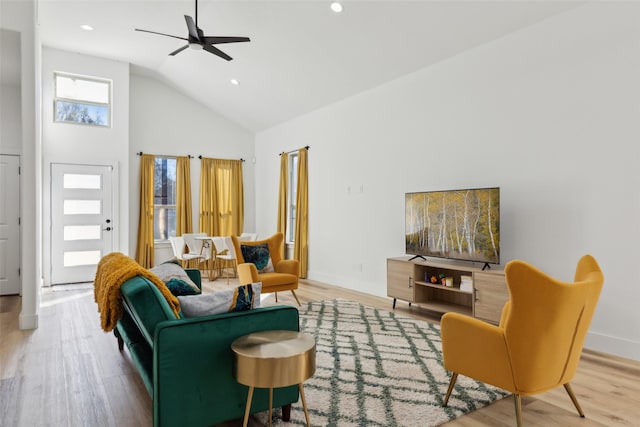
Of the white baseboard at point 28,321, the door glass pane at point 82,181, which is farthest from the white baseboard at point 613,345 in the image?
the door glass pane at point 82,181

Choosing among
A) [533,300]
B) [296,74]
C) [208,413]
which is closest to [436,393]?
[533,300]

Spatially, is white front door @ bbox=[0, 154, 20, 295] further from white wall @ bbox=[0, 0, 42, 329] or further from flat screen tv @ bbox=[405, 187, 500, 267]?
flat screen tv @ bbox=[405, 187, 500, 267]

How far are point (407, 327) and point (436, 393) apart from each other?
1532mm

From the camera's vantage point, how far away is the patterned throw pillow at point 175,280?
2576 mm

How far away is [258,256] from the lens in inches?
203

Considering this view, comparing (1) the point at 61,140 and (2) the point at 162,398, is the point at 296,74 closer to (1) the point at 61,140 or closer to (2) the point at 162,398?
(1) the point at 61,140

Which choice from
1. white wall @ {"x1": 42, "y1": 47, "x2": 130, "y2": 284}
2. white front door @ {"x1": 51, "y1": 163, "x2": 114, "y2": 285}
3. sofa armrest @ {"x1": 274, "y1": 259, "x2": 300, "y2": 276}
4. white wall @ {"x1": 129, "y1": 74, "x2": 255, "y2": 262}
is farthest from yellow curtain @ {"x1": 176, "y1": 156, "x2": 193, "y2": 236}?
sofa armrest @ {"x1": 274, "y1": 259, "x2": 300, "y2": 276}

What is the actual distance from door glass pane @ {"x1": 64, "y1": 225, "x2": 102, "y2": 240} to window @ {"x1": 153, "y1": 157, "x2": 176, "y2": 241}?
4.14 feet

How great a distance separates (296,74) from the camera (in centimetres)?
619

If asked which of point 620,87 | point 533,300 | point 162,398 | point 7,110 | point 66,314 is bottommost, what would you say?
point 66,314

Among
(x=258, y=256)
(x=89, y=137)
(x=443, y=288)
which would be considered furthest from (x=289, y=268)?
(x=89, y=137)

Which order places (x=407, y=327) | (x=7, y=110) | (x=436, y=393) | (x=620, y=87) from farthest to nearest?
(x=7, y=110) → (x=407, y=327) → (x=620, y=87) → (x=436, y=393)

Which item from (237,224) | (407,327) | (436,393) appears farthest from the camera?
(237,224)

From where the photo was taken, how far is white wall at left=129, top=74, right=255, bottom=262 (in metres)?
7.94
